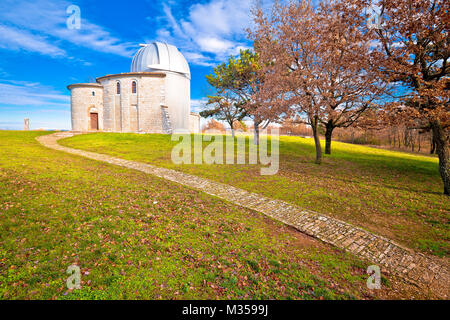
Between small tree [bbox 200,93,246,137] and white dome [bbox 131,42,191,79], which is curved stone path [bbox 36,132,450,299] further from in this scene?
white dome [bbox 131,42,191,79]

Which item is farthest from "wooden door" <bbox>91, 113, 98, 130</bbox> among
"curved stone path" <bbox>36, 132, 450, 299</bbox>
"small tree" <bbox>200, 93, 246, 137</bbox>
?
"curved stone path" <bbox>36, 132, 450, 299</bbox>

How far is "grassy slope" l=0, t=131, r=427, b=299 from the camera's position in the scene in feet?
13.3

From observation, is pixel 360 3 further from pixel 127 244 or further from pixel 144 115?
pixel 144 115

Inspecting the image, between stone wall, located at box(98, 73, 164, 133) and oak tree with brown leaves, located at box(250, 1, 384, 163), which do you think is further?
stone wall, located at box(98, 73, 164, 133)

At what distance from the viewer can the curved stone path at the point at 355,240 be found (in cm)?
495

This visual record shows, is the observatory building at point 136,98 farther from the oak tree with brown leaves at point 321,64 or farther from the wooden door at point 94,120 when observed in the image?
the oak tree with brown leaves at point 321,64

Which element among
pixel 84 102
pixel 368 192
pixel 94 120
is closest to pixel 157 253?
pixel 368 192

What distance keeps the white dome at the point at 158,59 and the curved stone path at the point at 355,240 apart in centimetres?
3514

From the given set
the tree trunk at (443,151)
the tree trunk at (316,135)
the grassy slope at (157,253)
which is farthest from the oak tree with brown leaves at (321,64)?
the grassy slope at (157,253)

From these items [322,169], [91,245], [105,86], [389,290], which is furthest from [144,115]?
[389,290]

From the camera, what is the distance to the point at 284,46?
15.9 m

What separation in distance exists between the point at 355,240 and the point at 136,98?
39816 mm

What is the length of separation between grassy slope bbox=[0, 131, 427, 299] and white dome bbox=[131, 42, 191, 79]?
35.7 metres

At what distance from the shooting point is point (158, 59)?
38062 millimetres
